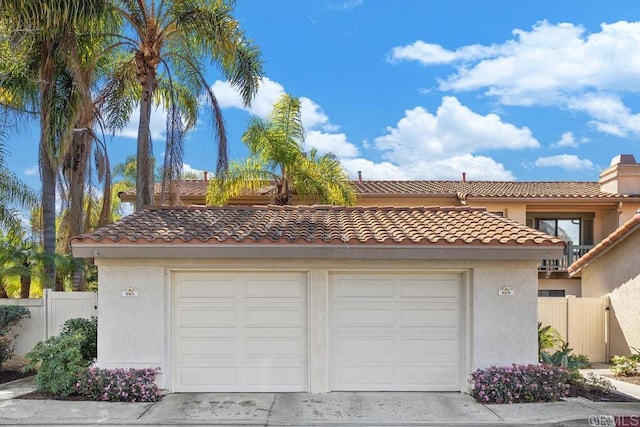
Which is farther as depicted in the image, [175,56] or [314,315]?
[175,56]

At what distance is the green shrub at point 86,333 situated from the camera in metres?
9.58

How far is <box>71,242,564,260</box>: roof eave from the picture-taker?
8.07 meters

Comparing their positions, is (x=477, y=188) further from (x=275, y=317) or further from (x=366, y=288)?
(x=275, y=317)

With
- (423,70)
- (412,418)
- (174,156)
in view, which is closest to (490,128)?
(423,70)

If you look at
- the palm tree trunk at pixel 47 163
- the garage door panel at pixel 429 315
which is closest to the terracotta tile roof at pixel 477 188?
the palm tree trunk at pixel 47 163

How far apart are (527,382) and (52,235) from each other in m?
12.5

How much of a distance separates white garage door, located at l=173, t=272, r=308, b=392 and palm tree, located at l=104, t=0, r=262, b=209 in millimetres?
5572

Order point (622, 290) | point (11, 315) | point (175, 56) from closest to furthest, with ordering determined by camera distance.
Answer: point (11, 315) → point (622, 290) → point (175, 56)

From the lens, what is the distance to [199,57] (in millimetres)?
14297

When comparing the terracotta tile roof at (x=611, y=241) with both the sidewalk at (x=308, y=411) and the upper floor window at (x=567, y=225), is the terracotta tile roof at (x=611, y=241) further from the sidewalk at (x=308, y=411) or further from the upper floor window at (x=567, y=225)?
the sidewalk at (x=308, y=411)

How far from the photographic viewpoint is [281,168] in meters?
16.0

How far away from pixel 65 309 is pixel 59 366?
9.39 ft

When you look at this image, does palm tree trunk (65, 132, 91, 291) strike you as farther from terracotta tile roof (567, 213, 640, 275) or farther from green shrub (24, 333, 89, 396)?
terracotta tile roof (567, 213, 640, 275)

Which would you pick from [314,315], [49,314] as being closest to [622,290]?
[314,315]
